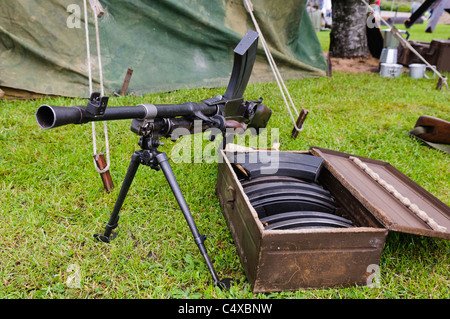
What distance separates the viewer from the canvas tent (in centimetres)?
540

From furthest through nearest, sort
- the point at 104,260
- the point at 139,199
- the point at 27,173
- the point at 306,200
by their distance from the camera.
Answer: the point at 27,173
the point at 139,199
the point at 306,200
the point at 104,260

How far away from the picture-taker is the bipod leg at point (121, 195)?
2.21 m

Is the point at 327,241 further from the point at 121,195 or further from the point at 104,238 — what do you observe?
the point at 104,238

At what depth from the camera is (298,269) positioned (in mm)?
2256

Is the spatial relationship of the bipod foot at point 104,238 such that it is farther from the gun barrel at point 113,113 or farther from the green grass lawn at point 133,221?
the gun barrel at point 113,113

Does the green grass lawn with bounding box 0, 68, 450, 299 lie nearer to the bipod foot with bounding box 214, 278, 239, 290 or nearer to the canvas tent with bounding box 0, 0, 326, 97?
the bipod foot with bounding box 214, 278, 239, 290

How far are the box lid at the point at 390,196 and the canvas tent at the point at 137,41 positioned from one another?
383 cm

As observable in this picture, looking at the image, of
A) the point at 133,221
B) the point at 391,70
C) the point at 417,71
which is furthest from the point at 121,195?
the point at 417,71

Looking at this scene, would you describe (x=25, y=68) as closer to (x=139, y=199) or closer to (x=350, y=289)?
(x=139, y=199)

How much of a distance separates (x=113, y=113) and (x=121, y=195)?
0.85 meters

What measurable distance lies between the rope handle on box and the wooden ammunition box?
0.02m
